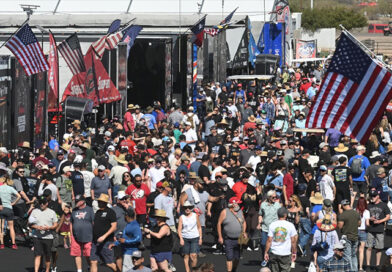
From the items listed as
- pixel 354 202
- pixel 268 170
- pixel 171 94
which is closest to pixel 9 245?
pixel 268 170

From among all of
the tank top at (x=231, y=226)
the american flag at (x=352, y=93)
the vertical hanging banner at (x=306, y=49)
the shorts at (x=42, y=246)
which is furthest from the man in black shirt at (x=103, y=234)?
the vertical hanging banner at (x=306, y=49)

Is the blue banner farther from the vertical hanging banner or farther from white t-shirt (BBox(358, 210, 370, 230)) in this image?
white t-shirt (BBox(358, 210, 370, 230))

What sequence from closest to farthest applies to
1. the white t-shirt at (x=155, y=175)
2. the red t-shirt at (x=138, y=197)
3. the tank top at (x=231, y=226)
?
1. the tank top at (x=231, y=226)
2. the red t-shirt at (x=138, y=197)
3. the white t-shirt at (x=155, y=175)

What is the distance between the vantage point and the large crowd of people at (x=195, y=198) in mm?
17016

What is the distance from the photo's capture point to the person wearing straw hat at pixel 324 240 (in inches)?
662

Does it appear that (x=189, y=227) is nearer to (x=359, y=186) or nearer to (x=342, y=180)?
(x=342, y=180)

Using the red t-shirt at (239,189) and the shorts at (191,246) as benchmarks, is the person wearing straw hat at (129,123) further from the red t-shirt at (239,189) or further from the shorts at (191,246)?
the shorts at (191,246)

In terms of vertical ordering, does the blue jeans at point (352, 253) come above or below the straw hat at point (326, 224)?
below

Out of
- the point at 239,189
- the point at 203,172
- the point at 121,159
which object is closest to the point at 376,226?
the point at 239,189

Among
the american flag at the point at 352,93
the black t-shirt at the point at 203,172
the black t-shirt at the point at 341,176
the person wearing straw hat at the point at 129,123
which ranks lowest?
the person wearing straw hat at the point at 129,123

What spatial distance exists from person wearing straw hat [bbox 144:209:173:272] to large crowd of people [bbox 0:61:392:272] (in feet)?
0.05

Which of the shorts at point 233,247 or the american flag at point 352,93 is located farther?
the shorts at point 233,247

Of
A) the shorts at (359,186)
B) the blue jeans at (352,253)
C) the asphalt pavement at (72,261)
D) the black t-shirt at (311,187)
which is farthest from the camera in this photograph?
the shorts at (359,186)

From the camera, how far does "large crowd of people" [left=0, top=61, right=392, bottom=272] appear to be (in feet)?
55.8
